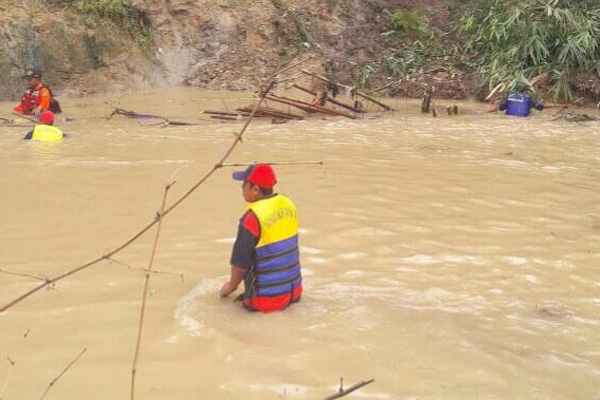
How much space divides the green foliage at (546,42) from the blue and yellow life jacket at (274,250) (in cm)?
1171

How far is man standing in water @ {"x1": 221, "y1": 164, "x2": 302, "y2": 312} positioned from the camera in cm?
366

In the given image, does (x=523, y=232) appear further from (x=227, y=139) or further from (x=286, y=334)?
(x=227, y=139)

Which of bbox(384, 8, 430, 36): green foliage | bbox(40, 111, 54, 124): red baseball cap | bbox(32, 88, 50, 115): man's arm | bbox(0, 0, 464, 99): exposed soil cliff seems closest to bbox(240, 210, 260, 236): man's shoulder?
bbox(40, 111, 54, 124): red baseball cap

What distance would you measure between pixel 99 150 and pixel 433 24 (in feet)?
41.2

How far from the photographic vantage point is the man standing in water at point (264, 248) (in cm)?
366

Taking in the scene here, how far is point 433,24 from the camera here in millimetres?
18891

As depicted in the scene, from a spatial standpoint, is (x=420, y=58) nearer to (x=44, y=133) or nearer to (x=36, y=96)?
(x=36, y=96)

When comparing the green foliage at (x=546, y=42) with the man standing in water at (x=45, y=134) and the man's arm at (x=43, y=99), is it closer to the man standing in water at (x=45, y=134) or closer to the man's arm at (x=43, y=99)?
the man's arm at (x=43, y=99)

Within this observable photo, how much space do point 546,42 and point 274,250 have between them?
43.1ft

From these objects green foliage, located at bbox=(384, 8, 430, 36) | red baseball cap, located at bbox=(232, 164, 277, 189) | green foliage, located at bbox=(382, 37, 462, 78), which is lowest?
red baseball cap, located at bbox=(232, 164, 277, 189)

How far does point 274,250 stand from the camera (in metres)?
3.74

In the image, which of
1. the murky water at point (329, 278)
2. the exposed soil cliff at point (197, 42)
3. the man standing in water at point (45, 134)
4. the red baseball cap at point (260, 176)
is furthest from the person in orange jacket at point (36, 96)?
the red baseball cap at point (260, 176)

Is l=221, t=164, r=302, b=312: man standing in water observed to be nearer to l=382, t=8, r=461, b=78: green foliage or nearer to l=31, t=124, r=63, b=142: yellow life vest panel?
l=31, t=124, r=63, b=142: yellow life vest panel

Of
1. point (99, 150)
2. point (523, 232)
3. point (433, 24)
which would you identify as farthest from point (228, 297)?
point (433, 24)
